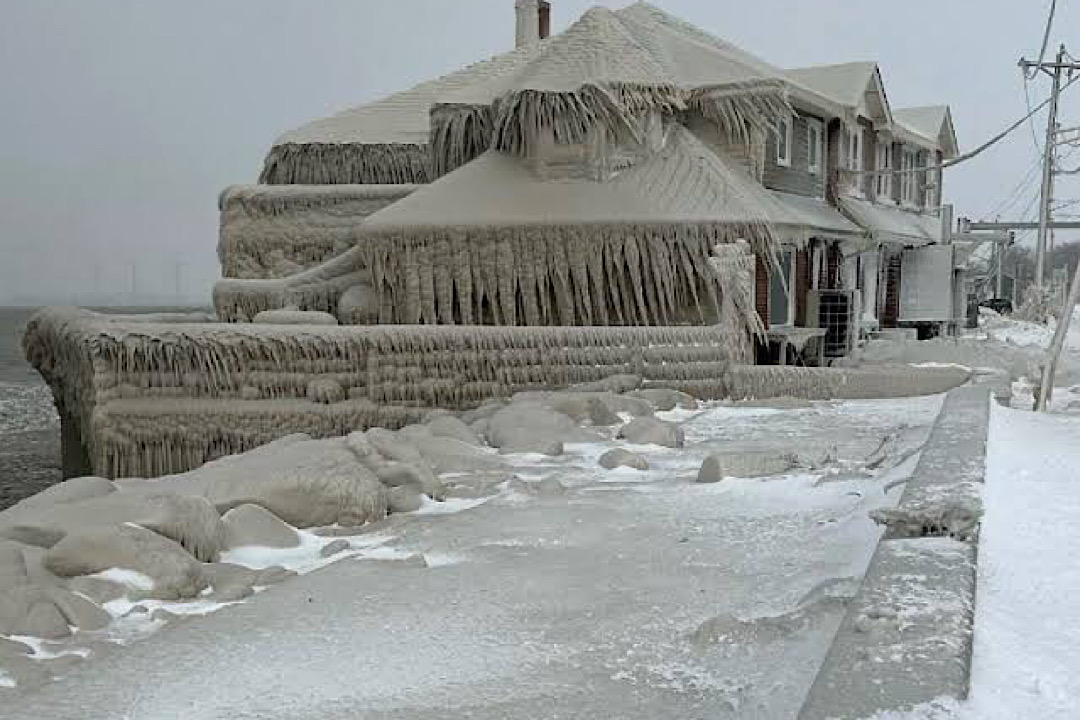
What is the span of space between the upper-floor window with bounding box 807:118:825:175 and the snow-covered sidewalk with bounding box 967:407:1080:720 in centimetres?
1581

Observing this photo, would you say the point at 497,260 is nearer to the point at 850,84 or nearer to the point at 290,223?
the point at 290,223

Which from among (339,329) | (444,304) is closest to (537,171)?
(444,304)

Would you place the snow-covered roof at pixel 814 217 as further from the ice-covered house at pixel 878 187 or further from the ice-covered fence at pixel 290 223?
the ice-covered fence at pixel 290 223

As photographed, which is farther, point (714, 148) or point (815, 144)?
point (815, 144)

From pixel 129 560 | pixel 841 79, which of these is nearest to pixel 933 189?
pixel 841 79

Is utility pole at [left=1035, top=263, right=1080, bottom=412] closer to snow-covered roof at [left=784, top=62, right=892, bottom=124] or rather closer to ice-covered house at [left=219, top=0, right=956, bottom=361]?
ice-covered house at [left=219, top=0, right=956, bottom=361]

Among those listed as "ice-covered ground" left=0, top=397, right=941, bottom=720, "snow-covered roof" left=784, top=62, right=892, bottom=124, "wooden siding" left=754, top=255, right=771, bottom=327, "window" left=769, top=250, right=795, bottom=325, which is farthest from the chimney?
"ice-covered ground" left=0, top=397, right=941, bottom=720

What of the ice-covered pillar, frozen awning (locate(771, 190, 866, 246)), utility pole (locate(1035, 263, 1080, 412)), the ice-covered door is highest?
the ice-covered pillar

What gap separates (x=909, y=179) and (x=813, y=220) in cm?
1081

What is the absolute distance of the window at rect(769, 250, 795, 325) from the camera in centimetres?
2046

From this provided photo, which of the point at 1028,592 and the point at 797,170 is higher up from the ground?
the point at 797,170

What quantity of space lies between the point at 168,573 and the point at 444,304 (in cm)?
1250

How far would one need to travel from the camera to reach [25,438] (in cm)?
2742

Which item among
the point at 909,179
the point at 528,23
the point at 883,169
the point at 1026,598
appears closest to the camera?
the point at 1026,598
